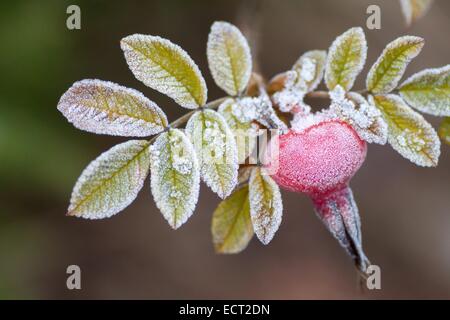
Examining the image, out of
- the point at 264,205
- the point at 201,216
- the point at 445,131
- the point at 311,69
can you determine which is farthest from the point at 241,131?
the point at 201,216

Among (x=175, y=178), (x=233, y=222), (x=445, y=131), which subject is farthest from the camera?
(x=233, y=222)

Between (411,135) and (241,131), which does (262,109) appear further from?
(411,135)

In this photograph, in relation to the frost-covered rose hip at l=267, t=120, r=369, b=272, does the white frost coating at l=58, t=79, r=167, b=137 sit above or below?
above

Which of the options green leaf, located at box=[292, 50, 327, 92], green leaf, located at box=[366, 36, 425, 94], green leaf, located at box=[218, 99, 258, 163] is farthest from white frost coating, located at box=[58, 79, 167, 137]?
green leaf, located at box=[366, 36, 425, 94]

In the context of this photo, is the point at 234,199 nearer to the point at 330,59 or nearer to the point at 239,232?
the point at 239,232

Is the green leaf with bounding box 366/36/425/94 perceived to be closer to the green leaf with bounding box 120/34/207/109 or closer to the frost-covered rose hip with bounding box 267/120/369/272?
the frost-covered rose hip with bounding box 267/120/369/272
